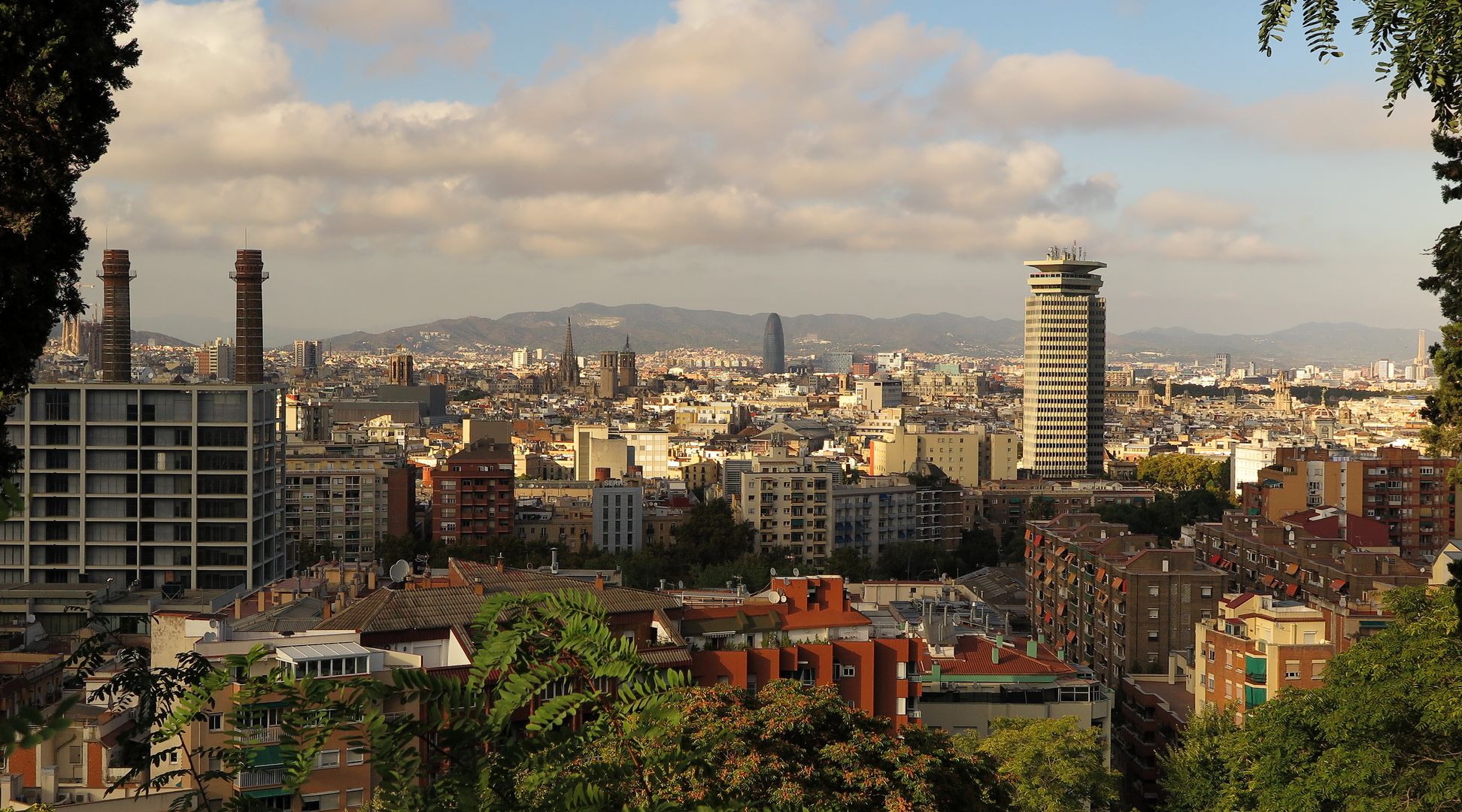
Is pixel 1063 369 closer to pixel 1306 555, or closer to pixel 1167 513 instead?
pixel 1167 513

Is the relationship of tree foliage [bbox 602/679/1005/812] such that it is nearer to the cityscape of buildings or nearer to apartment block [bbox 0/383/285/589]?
the cityscape of buildings

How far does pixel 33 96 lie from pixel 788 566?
1482 inches

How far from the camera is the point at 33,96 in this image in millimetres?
6254

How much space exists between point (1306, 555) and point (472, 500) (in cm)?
2583

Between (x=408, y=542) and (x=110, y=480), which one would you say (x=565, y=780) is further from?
(x=408, y=542)

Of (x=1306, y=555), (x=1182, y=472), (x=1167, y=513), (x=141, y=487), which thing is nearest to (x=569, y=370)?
(x=1182, y=472)

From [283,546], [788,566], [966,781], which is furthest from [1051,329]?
[966,781]

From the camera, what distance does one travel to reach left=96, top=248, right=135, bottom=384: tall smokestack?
152 feet

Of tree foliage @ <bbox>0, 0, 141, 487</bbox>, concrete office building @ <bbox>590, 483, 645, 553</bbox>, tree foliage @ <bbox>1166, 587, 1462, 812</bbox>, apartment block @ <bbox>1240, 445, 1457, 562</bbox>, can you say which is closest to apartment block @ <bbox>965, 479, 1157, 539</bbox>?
apartment block @ <bbox>1240, 445, 1457, 562</bbox>

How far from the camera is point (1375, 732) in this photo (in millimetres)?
13273

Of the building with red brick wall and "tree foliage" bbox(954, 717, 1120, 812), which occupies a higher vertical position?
the building with red brick wall

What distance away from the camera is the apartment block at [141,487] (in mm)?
33500

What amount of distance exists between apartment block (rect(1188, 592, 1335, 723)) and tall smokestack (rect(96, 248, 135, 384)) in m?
34.3

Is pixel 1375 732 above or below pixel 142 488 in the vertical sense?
below
